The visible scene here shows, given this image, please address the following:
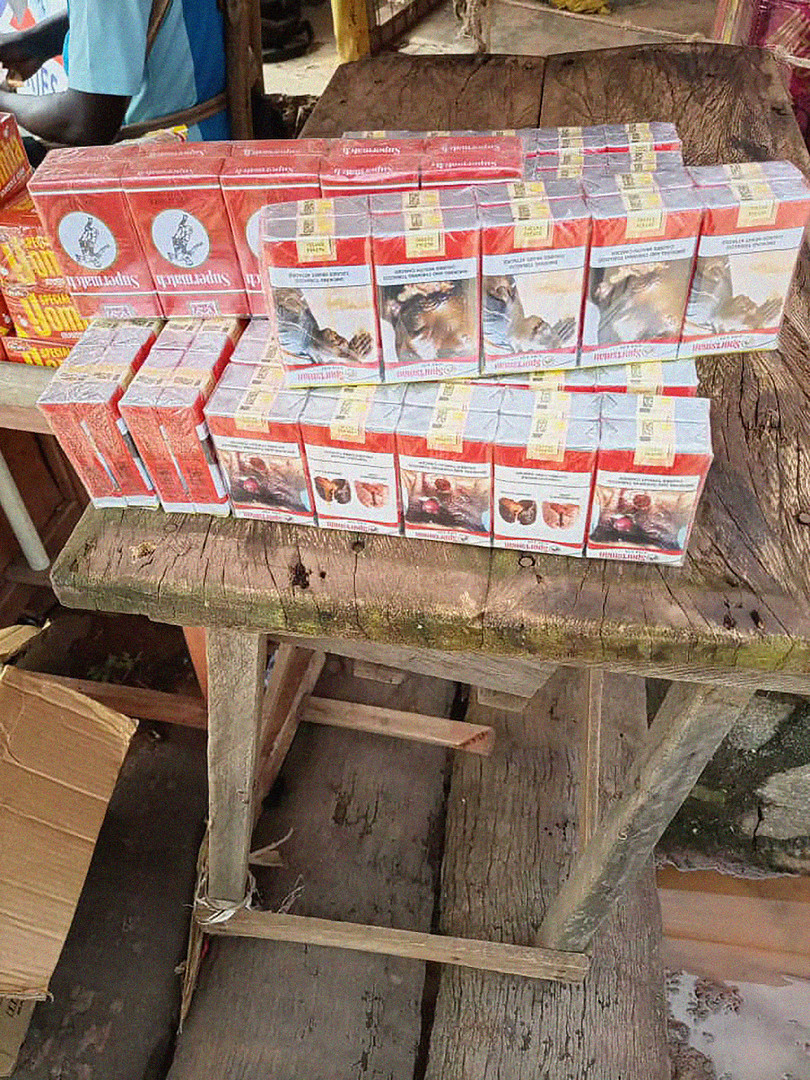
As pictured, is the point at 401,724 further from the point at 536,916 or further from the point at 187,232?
the point at 187,232

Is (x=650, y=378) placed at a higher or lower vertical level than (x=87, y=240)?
lower

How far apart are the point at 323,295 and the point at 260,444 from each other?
0.19m

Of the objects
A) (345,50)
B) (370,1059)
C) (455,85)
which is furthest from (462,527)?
(345,50)

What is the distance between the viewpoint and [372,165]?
1146 millimetres

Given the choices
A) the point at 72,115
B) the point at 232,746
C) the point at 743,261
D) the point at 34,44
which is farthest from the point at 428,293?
the point at 34,44

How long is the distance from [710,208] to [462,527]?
474mm

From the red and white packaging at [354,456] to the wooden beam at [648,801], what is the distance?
1.56 feet

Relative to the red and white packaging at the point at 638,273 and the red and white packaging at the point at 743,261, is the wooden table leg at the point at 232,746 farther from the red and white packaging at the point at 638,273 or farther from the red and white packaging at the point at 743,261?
the red and white packaging at the point at 743,261

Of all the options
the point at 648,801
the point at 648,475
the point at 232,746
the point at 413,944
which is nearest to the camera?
the point at 648,475

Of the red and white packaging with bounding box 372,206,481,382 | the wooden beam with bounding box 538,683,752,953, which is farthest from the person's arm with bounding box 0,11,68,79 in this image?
the wooden beam with bounding box 538,683,752,953

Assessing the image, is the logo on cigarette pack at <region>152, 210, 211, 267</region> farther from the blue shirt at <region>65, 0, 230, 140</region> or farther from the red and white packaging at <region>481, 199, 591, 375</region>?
the blue shirt at <region>65, 0, 230, 140</region>

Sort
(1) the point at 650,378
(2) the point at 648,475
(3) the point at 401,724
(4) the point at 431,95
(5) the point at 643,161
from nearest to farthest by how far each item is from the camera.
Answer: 1. (2) the point at 648,475
2. (1) the point at 650,378
3. (5) the point at 643,161
4. (4) the point at 431,95
5. (3) the point at 401,724

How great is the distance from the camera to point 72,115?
6.33ft

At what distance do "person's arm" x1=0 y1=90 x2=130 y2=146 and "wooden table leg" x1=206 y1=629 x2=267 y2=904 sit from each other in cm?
132
